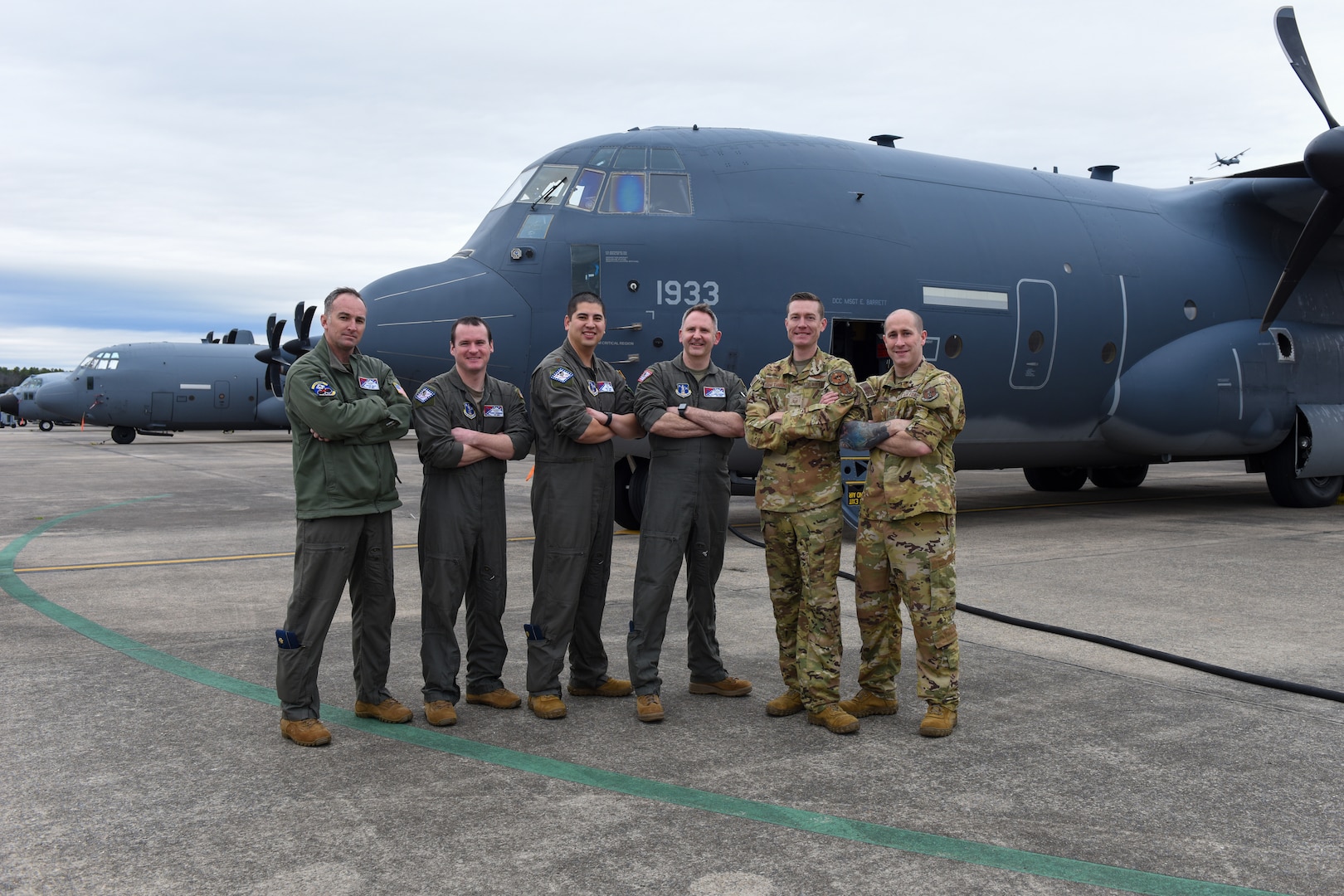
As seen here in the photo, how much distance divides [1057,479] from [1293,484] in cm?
377

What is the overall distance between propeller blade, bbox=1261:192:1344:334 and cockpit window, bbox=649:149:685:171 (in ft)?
25.1

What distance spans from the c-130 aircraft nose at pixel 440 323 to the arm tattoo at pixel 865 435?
566cm

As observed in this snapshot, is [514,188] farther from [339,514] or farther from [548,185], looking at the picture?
[339,514]

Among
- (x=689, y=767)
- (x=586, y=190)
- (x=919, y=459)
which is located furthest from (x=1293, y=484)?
(x=689, y=767)

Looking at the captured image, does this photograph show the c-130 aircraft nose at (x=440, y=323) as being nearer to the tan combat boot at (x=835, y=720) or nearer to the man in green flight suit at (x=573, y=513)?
the man in green flight suit at (x=573, y=513)

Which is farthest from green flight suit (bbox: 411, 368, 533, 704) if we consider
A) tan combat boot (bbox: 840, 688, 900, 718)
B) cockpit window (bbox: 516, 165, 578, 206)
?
cockpit window (bbox: 516, 165, 578, 206)

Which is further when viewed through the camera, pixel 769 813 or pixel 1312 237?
pixel 1312 237

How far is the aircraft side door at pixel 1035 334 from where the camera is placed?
480 inches

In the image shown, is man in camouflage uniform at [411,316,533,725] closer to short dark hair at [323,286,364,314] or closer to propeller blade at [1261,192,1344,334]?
short dark hair at [323,286,364,314]

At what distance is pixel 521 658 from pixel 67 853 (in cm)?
301

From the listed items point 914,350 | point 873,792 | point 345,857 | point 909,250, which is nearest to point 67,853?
point 345,857

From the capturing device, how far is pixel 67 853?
11.5 feet

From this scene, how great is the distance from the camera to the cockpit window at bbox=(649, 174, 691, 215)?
35.0 feet

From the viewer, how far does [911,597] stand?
16.4 ft
